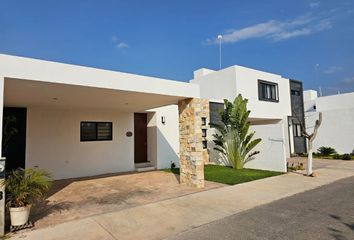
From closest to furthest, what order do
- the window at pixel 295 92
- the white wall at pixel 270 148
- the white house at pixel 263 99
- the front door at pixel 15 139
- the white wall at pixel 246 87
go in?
the front door at pixel 15 139
the white wall at pixel 270 148
the white house at pixel 263 99
the white wall at pixel 246 87
the window at pixel 295 92

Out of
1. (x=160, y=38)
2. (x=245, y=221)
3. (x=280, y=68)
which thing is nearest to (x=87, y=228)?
(x=245, y=221)

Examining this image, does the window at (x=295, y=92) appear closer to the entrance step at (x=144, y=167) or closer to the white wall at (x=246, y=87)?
the white wall at (x=246, y=87)

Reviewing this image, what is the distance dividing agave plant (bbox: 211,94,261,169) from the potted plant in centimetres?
914

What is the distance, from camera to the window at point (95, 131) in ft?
35.2

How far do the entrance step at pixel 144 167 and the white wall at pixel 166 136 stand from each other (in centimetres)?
29

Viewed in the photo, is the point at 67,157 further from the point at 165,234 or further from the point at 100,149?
the point at 165,234

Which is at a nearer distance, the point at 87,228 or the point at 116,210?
the point at 87,228

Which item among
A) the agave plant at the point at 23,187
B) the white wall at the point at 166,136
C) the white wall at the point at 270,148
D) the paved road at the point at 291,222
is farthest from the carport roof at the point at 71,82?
the white wall at the point at 270,148

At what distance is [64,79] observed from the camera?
539cm

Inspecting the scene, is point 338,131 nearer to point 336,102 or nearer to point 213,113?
point 336,102

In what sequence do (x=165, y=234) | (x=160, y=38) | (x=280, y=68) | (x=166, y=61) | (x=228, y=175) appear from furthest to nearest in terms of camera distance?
(x=280, y=68)
(x=166, y=61)
(x=160, y=38)
(x=228, y=175)
(x=165, y=234)

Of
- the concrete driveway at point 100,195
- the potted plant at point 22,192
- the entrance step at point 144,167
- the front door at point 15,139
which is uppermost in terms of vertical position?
the front door at point 15,139

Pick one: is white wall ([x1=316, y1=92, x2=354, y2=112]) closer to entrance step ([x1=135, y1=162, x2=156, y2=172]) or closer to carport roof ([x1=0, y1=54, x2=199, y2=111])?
entrance step ([x1=135, y1=162, x2=156, y2=172])

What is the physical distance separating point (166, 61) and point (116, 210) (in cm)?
1293
